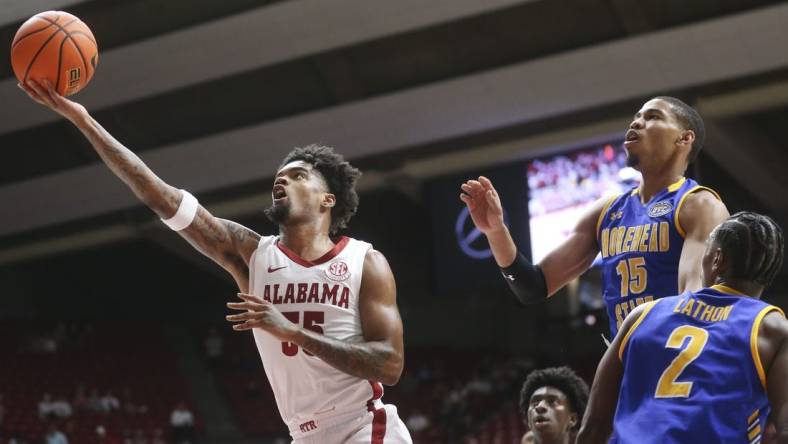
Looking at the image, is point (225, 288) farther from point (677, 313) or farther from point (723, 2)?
point (677, 313)

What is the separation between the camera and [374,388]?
4.81 m

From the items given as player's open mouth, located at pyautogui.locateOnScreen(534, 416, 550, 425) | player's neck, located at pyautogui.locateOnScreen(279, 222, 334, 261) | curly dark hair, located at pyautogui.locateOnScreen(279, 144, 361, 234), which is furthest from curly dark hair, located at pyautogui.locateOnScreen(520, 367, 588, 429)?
player's neck, located at pyautogui.locateOnScreen(279, 222, 334, 261)

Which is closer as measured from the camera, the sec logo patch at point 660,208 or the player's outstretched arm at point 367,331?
the player's outstretched arm at point 367,331

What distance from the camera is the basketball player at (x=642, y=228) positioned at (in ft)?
14.9

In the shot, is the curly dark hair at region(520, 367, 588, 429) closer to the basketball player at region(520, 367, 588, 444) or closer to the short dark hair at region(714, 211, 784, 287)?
the basketball player at region(520, 367, 588, 444)

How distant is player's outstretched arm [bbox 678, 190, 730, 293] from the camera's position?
14.0 ft

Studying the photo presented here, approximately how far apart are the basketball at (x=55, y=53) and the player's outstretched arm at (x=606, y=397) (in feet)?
9.09

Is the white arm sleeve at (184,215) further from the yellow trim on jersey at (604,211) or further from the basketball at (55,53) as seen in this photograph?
the yellow trim on jersey at (604,211)

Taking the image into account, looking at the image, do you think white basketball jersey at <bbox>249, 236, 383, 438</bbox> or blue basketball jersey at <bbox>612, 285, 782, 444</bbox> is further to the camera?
white basketball jersey at <bbox>249, 236, 383, 438</bbox>

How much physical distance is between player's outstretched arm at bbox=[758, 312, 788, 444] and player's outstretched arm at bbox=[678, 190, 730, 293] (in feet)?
3.33

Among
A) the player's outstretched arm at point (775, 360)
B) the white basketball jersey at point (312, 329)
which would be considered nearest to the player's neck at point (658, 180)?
the white basketball jersey at point (312, 329)

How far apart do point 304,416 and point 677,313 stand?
1951 mm

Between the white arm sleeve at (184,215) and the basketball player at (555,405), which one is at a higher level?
the white arm sleeve at (184,215)

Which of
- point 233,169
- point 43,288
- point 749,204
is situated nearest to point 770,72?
point 749,204
